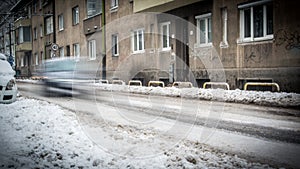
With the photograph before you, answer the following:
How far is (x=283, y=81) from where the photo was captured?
426 inches

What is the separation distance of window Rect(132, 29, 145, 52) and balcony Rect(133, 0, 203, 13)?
2.03 m

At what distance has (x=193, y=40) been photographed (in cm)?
1555

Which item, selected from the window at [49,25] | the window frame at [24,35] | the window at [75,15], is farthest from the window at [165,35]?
the window frame at [24,35]

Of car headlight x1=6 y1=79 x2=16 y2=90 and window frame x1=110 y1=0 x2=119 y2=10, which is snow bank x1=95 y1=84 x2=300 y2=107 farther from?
window frame x1=110 y1=0 x2=119 y2=10

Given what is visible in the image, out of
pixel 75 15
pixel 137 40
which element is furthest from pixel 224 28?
pixel 75 15

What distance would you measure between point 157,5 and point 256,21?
201 inches

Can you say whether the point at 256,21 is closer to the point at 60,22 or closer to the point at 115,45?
the point at 115,45

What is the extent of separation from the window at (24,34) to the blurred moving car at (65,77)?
29446 millimetres

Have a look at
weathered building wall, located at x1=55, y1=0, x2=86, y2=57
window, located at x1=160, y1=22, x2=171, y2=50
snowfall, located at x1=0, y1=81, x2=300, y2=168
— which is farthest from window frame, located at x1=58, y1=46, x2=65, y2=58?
snowfall, located at x1=0, y1=81, x2=300, y2=168

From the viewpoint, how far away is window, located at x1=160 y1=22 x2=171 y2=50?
17.2 meters

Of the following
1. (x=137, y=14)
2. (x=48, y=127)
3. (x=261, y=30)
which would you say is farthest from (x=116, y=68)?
(x=48, y=127)

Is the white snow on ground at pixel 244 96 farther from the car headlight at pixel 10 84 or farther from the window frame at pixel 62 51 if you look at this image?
the window frame at pixel 62 51

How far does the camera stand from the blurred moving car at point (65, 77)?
1290 cm

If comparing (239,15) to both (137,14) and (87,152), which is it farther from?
(87,152)
